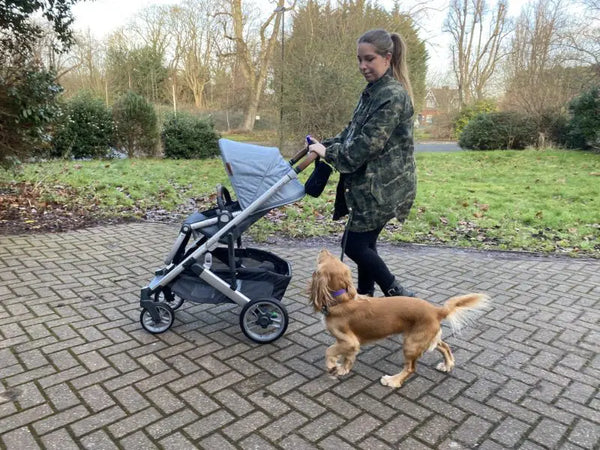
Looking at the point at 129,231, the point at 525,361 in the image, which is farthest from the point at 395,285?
the point at 129,231

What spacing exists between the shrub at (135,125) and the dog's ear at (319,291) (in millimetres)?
14035

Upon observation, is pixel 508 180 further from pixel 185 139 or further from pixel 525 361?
pixel 185 139

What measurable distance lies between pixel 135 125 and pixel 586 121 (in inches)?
659

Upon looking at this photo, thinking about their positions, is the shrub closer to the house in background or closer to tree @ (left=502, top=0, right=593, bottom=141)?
tree @ (left=502, top=0, right=593, bottom=141)

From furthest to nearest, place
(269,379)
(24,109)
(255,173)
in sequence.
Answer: (24,109) → (255,173) → (269,379)

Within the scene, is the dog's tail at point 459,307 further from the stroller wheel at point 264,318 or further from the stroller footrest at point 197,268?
the stroller footrest at point 197,268

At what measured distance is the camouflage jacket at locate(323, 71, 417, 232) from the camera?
3145 millimetres

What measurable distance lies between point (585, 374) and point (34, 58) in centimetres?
838

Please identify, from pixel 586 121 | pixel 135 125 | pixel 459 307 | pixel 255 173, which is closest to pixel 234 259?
pixel 255 173

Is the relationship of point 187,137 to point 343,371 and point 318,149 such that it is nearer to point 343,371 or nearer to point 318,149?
point 318,149

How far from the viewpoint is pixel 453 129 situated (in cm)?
3066

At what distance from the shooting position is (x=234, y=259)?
3.48m

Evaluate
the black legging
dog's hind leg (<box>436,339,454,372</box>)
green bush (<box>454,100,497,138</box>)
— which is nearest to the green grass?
the black legging

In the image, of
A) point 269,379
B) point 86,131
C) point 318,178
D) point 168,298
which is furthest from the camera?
point 86,131
